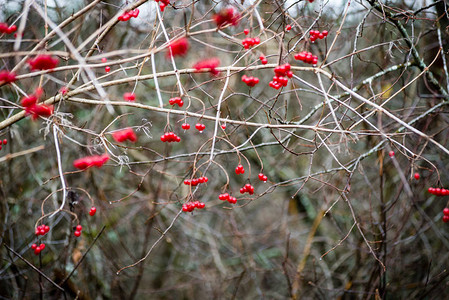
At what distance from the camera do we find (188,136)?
621cm

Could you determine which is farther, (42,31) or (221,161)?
(221,161)

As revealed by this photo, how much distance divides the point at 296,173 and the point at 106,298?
11.3 feet

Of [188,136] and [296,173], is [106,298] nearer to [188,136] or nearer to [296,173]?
[188,136]

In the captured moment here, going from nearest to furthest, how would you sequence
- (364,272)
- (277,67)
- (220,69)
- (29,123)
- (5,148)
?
(277,67), (220,69), (5,148), (364,272), (29,123)

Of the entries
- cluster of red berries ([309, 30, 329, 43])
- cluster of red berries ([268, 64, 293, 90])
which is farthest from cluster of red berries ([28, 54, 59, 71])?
cluster of red berries ([309, 30, 329, 43])

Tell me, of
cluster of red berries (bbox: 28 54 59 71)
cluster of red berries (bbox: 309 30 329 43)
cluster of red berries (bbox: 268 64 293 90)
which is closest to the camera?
cluster of red berries (bbox: 28 54 59 71)

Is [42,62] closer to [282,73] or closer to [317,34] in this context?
[282,73]

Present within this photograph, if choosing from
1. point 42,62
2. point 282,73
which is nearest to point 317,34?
point 282,73

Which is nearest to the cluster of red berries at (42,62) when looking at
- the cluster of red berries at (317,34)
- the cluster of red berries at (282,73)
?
the cluster of red berries at (282,73)

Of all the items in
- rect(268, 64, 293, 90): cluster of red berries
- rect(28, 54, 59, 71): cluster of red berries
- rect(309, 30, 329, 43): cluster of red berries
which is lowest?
rect(268, 64, 293, 90): cluster of red berries

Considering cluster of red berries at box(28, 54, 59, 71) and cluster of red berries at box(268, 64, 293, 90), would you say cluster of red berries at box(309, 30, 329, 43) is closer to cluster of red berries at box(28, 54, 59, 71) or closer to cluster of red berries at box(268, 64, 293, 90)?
cluster of red berries at box(268, 64, 293, 90)

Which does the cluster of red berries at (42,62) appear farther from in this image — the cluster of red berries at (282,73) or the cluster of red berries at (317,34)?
the cluster of red berries at (317,34)

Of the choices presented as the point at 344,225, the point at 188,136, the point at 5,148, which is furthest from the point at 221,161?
the point at 5,148

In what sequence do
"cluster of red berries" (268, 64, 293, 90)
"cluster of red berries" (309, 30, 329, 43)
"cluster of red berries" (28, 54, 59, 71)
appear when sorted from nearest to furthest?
"cluster of red berries" (28, 54, 59, 71) → "cluster of red berries" (268, 64, 293, 90) → "cluster of red berries" (309, 30, 329, 43)
